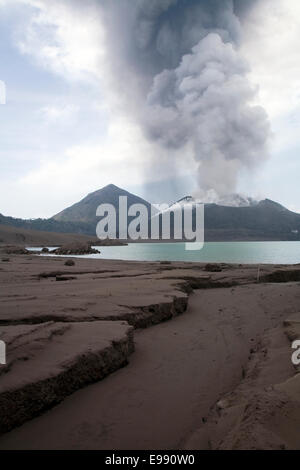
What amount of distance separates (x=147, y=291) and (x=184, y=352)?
2.83 m

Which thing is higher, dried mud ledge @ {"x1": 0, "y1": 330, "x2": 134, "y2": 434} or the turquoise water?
dried mud ledge @ {"x1": 0, "y1": 330, "x2": 134, "y2": 434}

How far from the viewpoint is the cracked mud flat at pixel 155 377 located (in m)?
2.26

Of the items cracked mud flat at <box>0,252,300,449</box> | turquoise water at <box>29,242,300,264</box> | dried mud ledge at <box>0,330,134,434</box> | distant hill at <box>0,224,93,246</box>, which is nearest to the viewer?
cracked mud flat at <box>0,252,300,449</box>

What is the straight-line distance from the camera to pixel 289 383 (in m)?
2.59

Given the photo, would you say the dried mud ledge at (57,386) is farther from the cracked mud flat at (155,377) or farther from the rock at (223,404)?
the rock at (223,404)

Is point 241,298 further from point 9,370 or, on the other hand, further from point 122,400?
point 9,370

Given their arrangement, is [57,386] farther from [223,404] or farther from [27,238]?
[27,238]

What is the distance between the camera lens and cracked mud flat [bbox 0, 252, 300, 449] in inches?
88.8

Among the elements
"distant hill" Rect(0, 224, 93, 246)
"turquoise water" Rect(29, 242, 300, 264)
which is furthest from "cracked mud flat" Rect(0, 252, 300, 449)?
"distant hill" Rect(0, 224, 93, 246)

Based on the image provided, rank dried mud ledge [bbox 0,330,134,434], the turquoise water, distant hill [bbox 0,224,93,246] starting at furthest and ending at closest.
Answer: distant hill [bbox 0,224,93,246] < the turquoise water < dried mud ledge [bbox 0,330,134,434]

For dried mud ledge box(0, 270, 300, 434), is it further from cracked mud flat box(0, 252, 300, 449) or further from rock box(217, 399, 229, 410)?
rock box(217, 399, 229, 410)

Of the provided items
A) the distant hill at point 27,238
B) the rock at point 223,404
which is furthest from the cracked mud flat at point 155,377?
the distant hill at point 27,238
